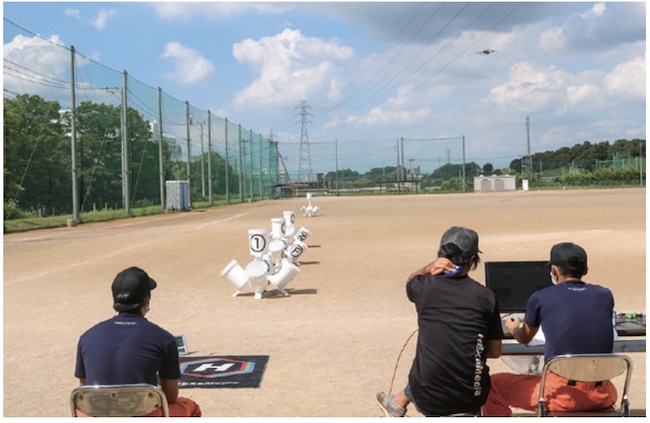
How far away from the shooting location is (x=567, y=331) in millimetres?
4059

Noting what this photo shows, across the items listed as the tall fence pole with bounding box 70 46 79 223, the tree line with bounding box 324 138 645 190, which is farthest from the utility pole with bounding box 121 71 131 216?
the tree line with bounding box 324 138 645 190

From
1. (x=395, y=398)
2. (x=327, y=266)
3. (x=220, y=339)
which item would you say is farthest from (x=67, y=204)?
(x=395, y=398)

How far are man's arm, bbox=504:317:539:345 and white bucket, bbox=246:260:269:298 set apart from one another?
284 inches

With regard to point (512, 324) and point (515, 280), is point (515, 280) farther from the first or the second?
point (512, 324)

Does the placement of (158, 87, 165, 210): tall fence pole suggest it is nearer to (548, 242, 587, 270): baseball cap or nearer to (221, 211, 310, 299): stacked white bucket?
(221, 211, 310, 299): stacked white bucket

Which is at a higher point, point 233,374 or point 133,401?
point 133,401

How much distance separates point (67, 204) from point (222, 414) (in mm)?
30926

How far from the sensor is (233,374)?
6910mm

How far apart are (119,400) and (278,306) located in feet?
24.2

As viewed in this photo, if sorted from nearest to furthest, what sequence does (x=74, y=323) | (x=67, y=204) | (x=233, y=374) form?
(x=233, y=374) < (x=74, y=323) < (x=67, y=204)

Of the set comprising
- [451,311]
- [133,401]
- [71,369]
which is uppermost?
[451,311]

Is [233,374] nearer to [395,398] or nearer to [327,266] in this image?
[395,398]

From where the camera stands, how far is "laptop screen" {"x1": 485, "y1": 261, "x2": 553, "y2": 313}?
4895 mm

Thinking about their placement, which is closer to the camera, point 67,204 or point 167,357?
point 167,357
